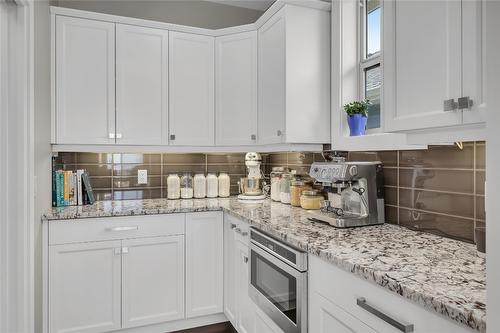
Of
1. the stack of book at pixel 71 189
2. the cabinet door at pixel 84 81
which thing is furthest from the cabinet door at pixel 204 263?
the cabinet door at pixel 84 81

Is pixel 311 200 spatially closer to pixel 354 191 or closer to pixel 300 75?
pixel 354 191

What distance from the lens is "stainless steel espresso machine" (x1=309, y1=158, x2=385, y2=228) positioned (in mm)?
1730

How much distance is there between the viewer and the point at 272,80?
8.02 feet

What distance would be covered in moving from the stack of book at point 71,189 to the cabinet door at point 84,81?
255 mm

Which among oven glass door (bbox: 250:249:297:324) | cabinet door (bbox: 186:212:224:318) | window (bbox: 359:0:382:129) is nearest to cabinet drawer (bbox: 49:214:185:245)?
cabinet door (bbox: 186:212:224:318)

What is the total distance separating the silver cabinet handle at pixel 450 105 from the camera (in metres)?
1.12

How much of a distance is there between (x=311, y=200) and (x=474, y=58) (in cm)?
141

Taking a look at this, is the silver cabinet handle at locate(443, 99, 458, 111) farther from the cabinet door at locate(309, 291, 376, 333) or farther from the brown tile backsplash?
the cabinet door at locate(309, 291, 376, 333)

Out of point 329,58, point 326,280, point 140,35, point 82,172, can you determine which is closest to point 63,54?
point 140,35

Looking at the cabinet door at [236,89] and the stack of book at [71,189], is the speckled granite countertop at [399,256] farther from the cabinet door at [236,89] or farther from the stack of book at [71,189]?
the cabinet door at [236,89]

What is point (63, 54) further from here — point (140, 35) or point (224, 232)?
point (224, 232)

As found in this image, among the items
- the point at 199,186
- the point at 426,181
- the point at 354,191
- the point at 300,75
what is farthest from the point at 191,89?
the point at 426,181

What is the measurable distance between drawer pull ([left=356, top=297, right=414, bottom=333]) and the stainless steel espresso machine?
0.62 meters

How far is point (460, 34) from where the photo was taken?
3.64 feet
